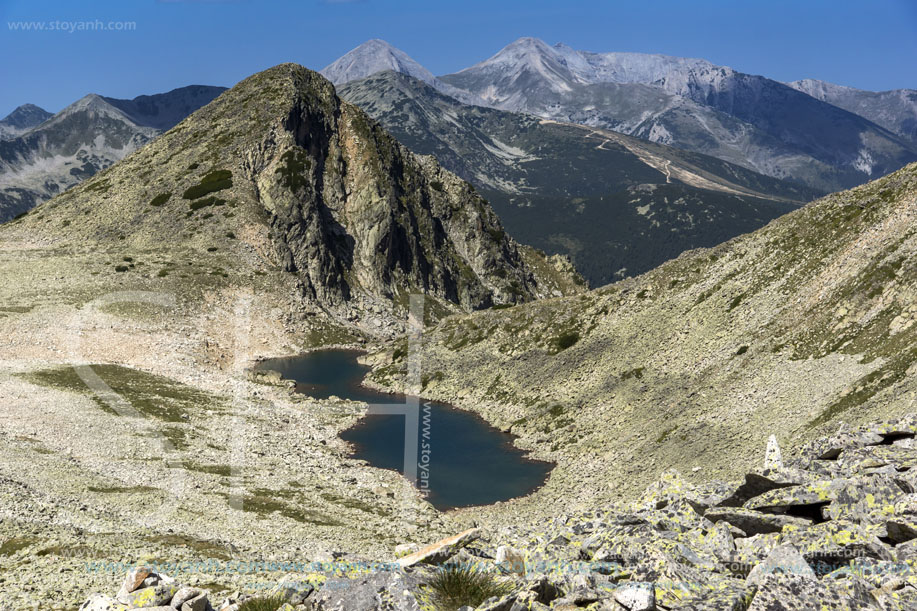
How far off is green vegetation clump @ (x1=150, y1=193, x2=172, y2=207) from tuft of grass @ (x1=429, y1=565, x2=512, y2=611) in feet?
546

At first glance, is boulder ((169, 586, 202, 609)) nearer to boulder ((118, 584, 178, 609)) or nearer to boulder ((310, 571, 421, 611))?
boulder ((118, 584, 178, 609))

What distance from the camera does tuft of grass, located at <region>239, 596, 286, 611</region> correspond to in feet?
51.9

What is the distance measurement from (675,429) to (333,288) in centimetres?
10968

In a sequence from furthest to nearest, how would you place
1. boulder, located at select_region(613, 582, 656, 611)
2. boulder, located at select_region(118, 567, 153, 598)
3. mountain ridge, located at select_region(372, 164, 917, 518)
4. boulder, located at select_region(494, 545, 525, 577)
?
1. mountain ridge, located at select_region(372, 164, 917, 518)
2. boulder, located at select_region(494, 545, 525, 577)
3. boulder, located at select_region(118, 567, 153, 598)
4. boulder, located at select_region(613, 582, 656, 611)

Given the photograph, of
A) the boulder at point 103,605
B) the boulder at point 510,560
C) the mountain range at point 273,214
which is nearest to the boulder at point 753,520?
the boulder at point 510,560

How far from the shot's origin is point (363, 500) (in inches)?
2418

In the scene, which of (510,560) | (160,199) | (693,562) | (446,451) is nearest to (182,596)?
(510,560)

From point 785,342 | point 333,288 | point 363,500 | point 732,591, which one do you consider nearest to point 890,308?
point 785,342

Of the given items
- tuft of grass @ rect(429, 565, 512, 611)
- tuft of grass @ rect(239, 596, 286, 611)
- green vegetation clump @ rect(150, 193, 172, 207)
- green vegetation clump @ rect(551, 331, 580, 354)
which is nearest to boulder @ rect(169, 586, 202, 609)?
tuft of grass @ rect(239, 596, 286, 611)

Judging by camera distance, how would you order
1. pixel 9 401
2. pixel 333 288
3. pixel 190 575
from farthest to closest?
pixel 333 288 < pixel 9 401 < pixel 190 575

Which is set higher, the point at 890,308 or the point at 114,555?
the point at 890,308

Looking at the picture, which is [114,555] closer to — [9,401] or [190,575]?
[190,575]

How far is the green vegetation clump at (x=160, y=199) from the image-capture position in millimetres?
167125

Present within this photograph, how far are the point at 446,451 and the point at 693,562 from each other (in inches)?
2776
